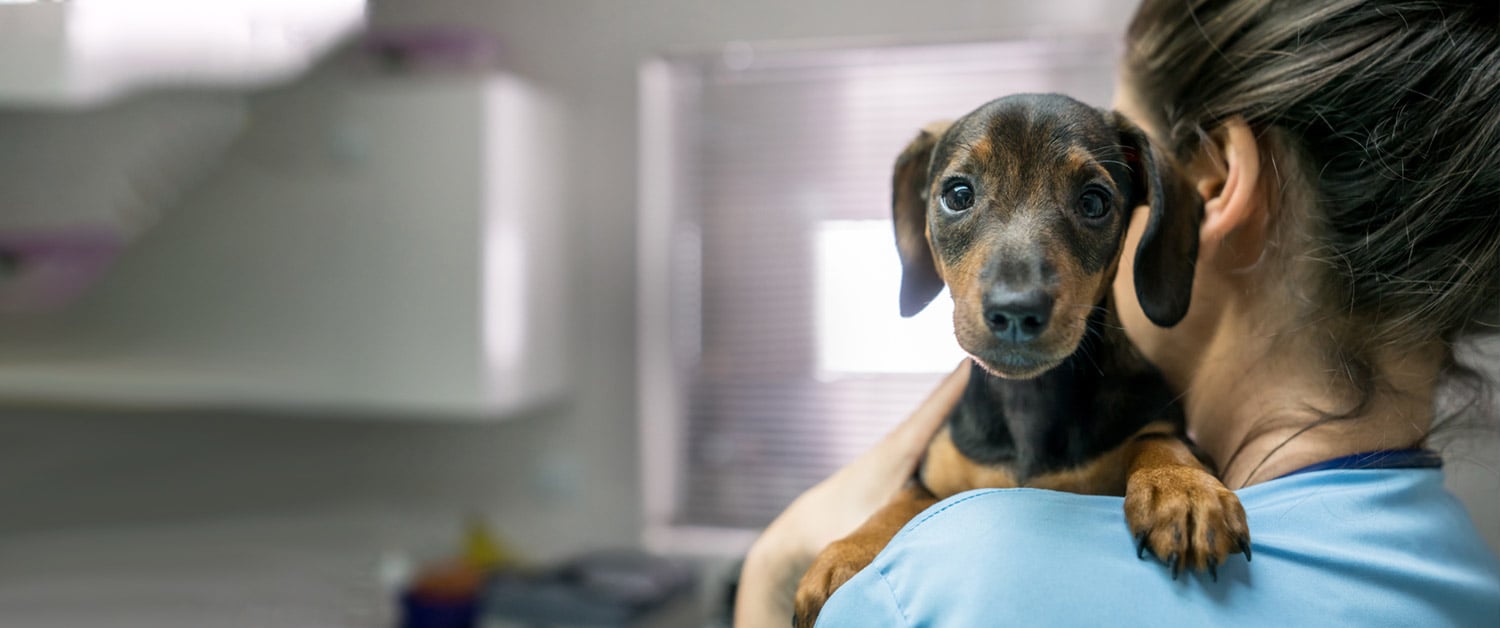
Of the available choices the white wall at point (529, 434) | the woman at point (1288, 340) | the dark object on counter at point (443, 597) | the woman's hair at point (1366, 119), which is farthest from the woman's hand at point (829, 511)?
the dark object on counter at point (443, 597)

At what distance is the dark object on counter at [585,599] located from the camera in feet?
3.92

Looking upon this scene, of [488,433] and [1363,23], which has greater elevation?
[1363,23]

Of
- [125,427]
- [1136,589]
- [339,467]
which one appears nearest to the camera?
[1136,589]

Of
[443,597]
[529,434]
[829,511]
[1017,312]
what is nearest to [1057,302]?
[1017,312]

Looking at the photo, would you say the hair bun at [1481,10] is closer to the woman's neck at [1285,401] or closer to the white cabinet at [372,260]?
the woman's neck at [1285,401]

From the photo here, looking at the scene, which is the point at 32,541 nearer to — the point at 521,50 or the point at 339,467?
the point at 339,467

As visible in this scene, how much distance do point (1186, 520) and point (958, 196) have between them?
0.10 m

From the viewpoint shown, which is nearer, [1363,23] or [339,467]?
[1363,23]

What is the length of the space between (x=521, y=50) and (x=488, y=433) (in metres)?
0.54

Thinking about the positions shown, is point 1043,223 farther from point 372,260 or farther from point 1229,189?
point 372,260

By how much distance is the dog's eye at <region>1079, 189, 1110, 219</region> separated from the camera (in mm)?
224

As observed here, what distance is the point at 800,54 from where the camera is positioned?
0.78 meters

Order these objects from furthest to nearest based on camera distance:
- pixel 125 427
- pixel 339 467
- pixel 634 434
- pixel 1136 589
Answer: pixel 339 467 < pixel 634 434 < pixel 125 427 < pixel 1136 589

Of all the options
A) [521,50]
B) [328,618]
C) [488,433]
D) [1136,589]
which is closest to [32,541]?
[328,618]
